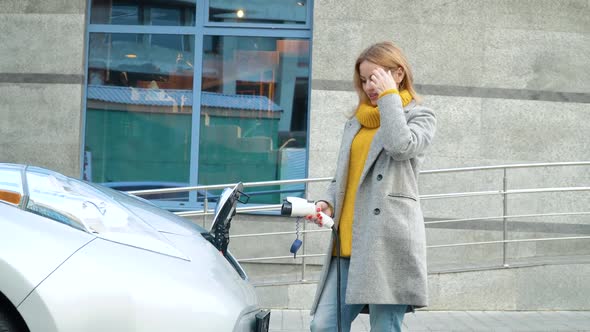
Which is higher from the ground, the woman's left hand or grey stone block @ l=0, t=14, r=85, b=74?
grey stone block @ l=0, t=14, r=85, b=74

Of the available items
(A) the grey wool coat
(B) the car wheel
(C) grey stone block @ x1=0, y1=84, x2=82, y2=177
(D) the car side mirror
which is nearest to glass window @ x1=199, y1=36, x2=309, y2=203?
(C) grey stone block @ x1=0, y1=84, x2=82, y2=177

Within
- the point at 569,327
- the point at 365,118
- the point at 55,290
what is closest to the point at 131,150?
the point at 569,327

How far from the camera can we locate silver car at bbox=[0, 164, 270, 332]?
3.03 m

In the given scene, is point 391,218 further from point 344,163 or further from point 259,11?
point 259,11

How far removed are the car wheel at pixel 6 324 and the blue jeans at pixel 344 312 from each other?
4.56 ft

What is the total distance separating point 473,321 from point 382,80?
4.34 m

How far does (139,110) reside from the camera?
32.4 feet

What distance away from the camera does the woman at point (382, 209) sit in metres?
3.72

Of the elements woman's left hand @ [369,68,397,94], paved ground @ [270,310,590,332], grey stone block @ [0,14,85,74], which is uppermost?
grey stone block @ [0,14,85,74]

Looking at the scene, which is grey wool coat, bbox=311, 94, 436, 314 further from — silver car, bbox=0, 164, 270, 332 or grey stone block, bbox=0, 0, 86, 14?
grey stone block, bbox=0, 0, 86, 14

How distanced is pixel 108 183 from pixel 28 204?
654 cm

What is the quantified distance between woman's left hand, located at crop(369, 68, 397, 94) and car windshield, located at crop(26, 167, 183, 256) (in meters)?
1.16

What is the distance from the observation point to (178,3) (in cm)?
981

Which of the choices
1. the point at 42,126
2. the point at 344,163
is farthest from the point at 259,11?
the point at 344,163
